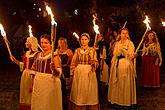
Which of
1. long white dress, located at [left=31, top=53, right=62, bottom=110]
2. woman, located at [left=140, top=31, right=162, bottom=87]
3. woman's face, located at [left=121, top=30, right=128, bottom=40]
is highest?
woman's face, located at [left=121, top=30, right=128, bottom=40]

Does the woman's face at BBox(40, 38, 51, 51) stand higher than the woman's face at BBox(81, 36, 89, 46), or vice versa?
the woman's face at BBox(81, 36, 89, 46)

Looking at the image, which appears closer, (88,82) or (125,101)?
(88,82)

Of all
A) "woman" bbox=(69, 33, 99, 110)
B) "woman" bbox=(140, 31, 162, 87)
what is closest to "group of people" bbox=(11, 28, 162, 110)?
"woman" bbox=(69, 33, 99, 110)

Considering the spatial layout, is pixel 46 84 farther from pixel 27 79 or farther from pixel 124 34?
pixel 124 34

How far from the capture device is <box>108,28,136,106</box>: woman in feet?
31.0

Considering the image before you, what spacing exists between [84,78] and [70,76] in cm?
43

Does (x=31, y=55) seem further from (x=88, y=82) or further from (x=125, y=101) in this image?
(x=125, y=101)

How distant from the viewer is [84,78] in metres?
8.38

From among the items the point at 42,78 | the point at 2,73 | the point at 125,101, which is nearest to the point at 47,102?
the point at 42,78

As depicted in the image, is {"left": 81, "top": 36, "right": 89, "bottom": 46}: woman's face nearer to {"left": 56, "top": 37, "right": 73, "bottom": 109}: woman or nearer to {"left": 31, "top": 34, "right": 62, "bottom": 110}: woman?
{"left": 56, "top": 37, "right": 73, "bottom": 109}: woman

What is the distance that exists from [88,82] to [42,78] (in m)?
1.40

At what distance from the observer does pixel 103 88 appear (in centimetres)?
1207

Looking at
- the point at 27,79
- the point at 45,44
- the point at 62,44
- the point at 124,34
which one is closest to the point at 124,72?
the point at 124,34

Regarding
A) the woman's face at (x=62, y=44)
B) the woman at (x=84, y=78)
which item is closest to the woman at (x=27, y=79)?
the woman at (x=84, y=78)
